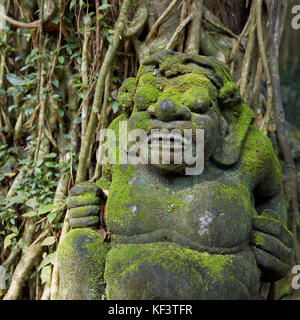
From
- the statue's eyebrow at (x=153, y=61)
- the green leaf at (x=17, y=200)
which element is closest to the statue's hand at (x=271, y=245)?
the statue's eyebrow at (x=153, y=61)

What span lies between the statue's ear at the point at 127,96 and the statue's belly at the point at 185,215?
0.36 m

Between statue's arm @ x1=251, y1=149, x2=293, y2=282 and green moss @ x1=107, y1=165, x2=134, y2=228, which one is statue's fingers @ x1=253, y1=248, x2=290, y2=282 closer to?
statue's arm @ x1=251, y1=149, x2=293, y2=282

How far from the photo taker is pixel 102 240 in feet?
5.03

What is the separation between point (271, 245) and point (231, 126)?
54 cm

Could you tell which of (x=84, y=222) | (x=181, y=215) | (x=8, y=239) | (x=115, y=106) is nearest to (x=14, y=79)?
(x=115, y=106)

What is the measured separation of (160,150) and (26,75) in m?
1.69

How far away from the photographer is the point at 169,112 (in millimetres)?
1440

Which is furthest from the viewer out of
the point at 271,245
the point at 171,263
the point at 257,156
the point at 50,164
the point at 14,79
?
the point at 14,79

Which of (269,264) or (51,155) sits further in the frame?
(51,155)

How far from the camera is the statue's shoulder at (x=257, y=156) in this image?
1.64m

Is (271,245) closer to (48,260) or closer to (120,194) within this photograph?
(120,194)

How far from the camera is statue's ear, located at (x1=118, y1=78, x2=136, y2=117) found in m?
1.69
